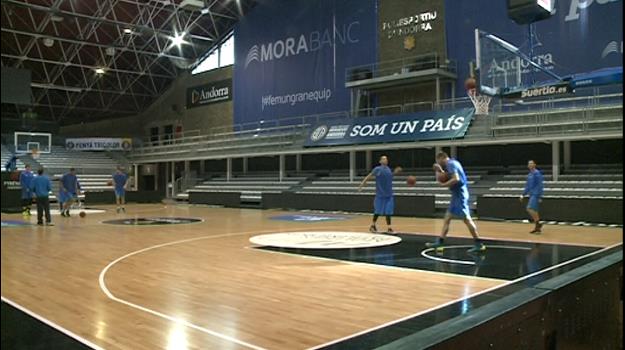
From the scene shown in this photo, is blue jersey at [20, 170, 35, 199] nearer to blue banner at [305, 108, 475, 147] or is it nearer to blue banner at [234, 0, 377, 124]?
blue banner at [305, 108, 475, 147]

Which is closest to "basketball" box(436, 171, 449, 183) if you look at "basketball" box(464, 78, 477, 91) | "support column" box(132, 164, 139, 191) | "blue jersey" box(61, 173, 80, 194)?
"basketball" box(464, 78, 477, 91)

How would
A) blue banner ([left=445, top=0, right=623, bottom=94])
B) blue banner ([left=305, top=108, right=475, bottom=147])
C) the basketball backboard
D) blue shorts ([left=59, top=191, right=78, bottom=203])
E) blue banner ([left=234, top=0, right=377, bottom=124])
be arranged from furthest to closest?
1. blue banner ([left=234, top=0, right=377, bottom=124])
2. blue banner ([left=305, top=108, right=475, bottom=147])
3. blue shorts ([left=59, top=191, right=78, bottom=203])
4. blue banner ([left=445, top=0, right=623, bottom=94])
5. the basketball backboard

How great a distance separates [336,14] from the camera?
902 inches

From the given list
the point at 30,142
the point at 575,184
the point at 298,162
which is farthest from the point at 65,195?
the point at 30,142

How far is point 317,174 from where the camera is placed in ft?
77.8

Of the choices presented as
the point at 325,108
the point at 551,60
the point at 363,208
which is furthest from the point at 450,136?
the point at 551,60

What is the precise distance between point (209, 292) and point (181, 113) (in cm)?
2886

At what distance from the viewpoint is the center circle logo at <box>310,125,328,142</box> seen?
2203cm

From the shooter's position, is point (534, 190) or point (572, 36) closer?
point (572, 36)

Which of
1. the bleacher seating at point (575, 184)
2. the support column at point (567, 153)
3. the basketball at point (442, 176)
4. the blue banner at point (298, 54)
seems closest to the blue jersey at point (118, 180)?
the blue banner at point (298, 54)

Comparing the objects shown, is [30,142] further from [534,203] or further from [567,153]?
[567,153]

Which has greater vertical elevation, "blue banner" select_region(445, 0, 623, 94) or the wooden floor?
"blue banner" select_region(445, 0, 623, 94)

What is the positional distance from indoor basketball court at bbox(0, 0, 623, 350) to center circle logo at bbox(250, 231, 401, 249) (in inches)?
3.1

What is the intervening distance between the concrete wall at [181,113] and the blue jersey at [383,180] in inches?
764
